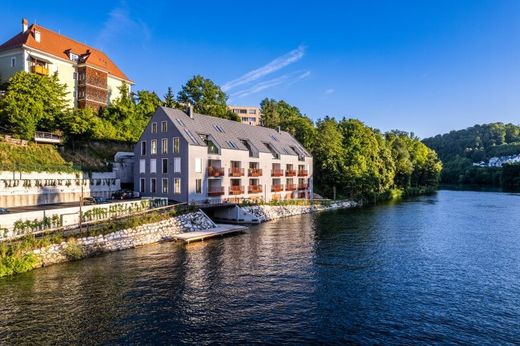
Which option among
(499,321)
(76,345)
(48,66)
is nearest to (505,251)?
(499,321)

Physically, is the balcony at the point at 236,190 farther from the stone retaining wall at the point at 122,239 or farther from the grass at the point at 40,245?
the grass at the point at 40,245

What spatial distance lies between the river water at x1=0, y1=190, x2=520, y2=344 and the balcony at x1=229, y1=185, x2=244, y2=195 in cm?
1728

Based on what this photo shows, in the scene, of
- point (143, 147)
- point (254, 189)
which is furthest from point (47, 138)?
point (254, 189)

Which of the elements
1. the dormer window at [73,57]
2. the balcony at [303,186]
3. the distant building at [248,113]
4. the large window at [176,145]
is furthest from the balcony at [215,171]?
the distant building at [248,113]

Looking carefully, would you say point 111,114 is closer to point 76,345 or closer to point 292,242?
point 292,242

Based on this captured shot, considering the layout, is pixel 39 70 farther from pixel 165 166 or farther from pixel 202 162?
pixel 202 162

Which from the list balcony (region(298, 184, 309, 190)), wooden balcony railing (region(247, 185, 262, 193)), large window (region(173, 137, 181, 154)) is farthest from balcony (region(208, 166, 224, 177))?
balcony (region(298, 184, 309, 190))

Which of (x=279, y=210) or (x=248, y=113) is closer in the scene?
(x=279, y=210)

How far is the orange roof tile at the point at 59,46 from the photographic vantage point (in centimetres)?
6300

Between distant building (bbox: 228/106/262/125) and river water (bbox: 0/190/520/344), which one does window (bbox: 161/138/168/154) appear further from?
distant building (bbox: 228/106/262/125)

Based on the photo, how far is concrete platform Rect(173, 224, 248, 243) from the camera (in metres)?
38.1

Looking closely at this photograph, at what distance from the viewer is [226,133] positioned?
2386 inches

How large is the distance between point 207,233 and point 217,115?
4601 centimetres

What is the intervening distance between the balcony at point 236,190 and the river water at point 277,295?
17.3 m
